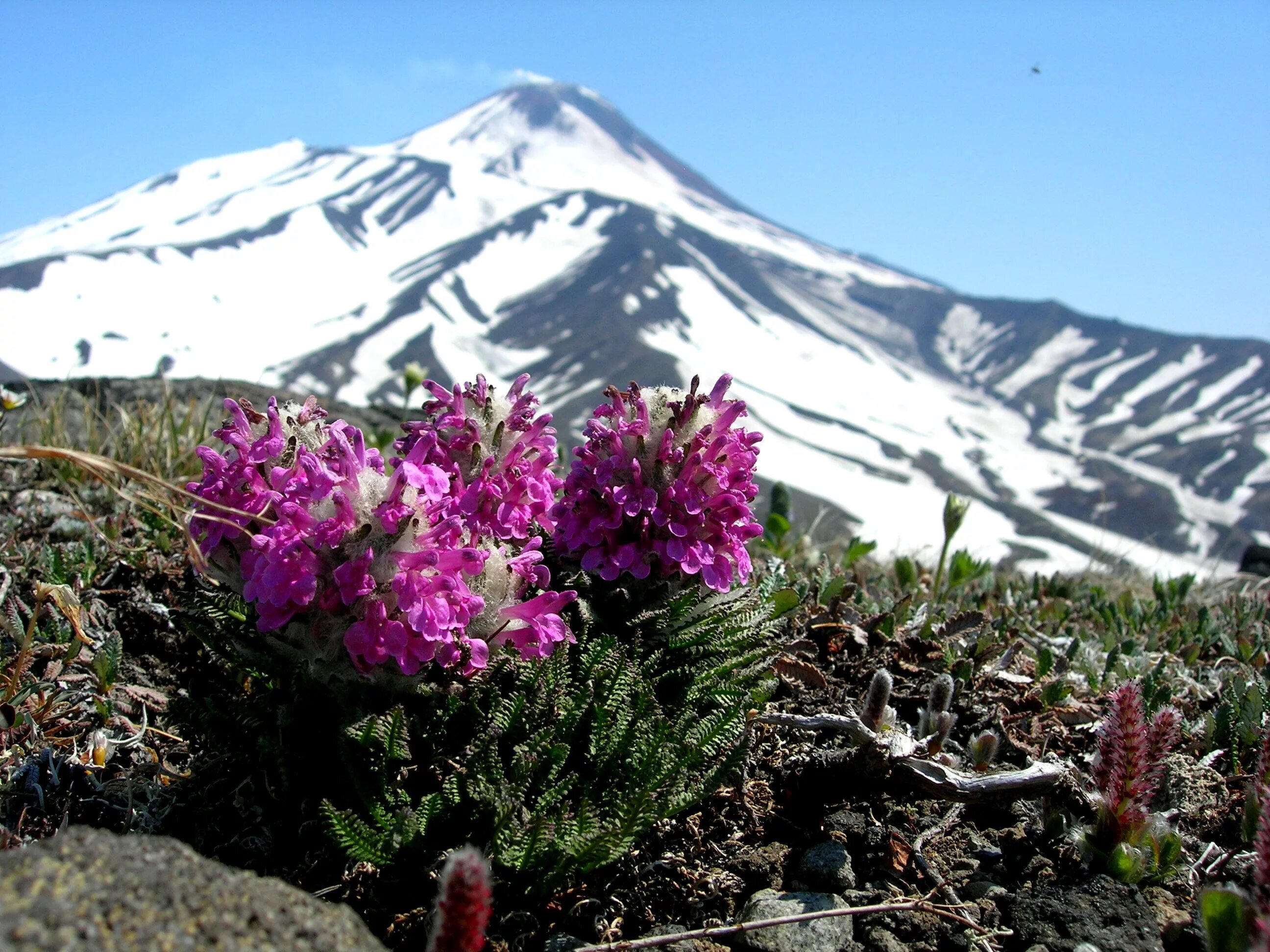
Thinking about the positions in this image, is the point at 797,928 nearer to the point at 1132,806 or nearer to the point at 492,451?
the point at 1132,806

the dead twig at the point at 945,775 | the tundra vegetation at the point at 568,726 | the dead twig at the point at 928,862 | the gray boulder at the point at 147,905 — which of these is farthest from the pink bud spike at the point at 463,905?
the dead twig at the point at 945,775

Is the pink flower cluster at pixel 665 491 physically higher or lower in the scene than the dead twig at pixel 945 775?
higher

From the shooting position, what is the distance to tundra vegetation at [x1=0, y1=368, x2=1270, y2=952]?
6.64ft

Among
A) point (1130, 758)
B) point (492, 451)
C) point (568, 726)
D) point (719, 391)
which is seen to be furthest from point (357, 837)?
point (1130, 758)

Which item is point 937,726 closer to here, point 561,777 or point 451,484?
point 561,777

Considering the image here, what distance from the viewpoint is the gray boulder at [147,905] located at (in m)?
1.18

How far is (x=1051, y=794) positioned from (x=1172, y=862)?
31 cm

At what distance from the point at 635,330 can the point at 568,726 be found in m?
80.3

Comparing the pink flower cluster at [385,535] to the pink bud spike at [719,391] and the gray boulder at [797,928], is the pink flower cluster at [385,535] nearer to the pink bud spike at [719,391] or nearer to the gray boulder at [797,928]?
the pink bud spike at [719,391]

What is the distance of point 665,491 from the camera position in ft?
8.38

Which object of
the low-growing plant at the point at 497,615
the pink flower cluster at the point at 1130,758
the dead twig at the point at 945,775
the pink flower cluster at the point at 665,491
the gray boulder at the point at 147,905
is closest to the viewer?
the gray boulder at the point at 147,905

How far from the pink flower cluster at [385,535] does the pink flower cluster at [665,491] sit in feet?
0.61

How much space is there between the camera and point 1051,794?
2.49 meters

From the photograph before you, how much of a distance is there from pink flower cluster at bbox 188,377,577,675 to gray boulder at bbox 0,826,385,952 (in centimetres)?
64
